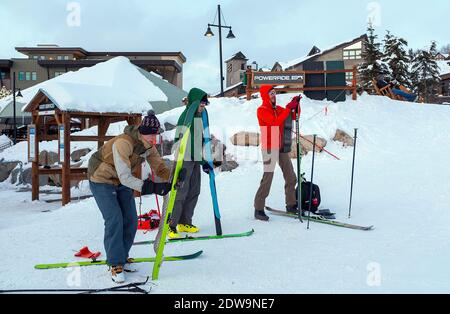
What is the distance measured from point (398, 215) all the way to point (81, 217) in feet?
18.2

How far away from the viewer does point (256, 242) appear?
225 inches

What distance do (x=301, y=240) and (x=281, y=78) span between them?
12.6 metres

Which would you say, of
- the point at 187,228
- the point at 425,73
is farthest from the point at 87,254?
the point at 425,73

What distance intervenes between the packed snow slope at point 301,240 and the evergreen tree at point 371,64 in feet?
97.7

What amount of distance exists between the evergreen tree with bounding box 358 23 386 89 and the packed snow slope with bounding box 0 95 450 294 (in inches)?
1173

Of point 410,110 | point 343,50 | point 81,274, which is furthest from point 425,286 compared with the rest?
point 343,50

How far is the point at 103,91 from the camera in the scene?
1194 centimetres

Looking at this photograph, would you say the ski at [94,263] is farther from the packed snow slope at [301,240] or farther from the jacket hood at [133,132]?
the jacket hood at [133,132]

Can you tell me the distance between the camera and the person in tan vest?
13.5 ft

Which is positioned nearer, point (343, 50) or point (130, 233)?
point (130, 233)

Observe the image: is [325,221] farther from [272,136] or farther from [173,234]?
[173,234]

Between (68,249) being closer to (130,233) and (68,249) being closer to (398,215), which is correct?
(130,233)
